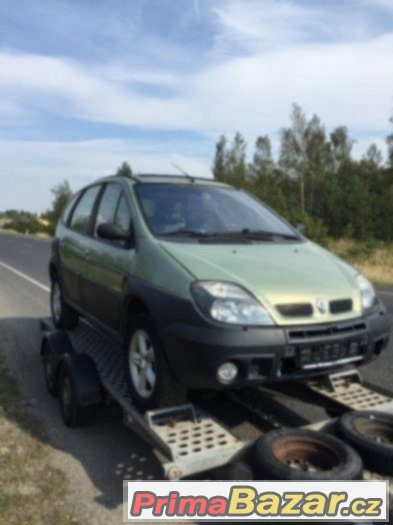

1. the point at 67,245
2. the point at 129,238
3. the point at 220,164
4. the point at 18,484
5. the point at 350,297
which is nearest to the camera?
the point at 18,484

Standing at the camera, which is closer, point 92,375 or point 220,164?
point 92,375

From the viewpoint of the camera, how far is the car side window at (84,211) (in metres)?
5.07

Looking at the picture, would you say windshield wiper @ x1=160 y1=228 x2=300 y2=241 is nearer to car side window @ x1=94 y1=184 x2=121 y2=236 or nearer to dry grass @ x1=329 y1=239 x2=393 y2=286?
car side window @ x1=94 y1=184 x2=121 y2=236

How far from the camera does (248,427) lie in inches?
153

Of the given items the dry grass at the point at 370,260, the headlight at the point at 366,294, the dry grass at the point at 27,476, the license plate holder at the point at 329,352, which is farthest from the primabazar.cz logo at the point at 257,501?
the dry grass at the point at 370,260

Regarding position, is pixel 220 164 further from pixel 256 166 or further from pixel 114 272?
pixel 114 272

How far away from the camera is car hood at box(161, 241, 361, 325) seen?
10.3ft

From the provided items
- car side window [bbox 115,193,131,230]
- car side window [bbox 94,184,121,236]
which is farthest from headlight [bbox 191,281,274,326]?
car side window [bbox 94,184,121,236]

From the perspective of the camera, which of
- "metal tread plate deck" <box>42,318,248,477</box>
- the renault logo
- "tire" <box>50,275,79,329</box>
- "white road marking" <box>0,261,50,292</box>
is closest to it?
"metal tread plate deck" <box>42,318,248,477</box>

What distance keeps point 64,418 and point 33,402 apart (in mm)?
567

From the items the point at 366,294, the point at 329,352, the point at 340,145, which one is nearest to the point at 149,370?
the point at 329,352

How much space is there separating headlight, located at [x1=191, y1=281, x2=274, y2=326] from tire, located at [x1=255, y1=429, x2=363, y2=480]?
26.6 inches

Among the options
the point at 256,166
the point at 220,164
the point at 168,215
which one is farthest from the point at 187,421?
the point at 256,166

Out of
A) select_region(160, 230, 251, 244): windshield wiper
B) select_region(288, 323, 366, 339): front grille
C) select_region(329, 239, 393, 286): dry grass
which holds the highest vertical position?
select_region(160, 230, 251, 244): windshield wiper
